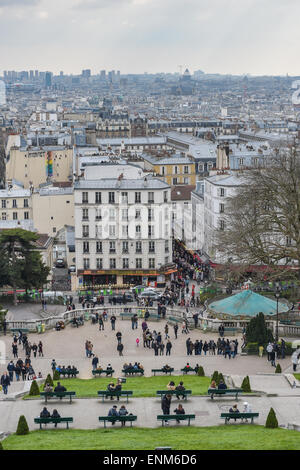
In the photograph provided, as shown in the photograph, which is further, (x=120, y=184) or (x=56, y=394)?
(x=120, y=184)

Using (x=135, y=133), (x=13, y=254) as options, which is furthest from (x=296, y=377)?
(x=135, y=133)

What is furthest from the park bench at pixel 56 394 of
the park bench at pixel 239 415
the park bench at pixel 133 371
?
the park bench at pixel 133 371

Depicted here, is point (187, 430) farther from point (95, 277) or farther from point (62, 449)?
point (95, 277)

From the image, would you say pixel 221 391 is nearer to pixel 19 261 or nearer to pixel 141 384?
pixel 141 384

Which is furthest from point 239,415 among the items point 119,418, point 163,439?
point 119,418

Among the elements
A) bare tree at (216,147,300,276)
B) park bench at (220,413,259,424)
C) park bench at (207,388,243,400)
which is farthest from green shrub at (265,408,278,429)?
bare tree at (216,147,300,276)

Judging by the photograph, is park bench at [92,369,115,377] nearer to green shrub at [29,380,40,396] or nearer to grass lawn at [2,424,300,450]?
green shrub at [29,380,40,396]
